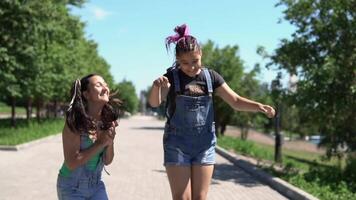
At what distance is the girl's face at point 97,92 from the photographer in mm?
4285

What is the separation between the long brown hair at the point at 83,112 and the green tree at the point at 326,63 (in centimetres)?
957

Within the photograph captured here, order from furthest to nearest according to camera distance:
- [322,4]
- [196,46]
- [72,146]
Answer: [322,4]
[196,46]
[72,146]

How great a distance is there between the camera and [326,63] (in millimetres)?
13750

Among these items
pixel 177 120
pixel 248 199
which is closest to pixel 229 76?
pixel 248 199

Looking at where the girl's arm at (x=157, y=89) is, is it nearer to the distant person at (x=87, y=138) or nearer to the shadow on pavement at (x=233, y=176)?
the distant person at (x=87, y=138)

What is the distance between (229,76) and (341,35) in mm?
22433

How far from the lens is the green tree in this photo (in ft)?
44.6

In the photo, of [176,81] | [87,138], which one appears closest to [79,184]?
[87,138]

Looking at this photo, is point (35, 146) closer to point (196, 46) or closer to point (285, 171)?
point (285, 171)

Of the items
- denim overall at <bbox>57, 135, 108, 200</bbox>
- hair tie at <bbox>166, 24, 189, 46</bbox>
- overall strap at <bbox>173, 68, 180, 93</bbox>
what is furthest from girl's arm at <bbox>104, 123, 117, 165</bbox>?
hair tie at <bbox>166, 24, 189, 46</bbox>

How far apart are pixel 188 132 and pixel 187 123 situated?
70 millimetres

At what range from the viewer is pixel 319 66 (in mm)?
14195

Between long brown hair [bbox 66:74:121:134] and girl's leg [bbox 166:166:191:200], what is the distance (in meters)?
0.76

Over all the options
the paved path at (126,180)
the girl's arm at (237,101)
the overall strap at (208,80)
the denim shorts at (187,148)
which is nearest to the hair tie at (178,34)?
the overall strap at (208,80)
